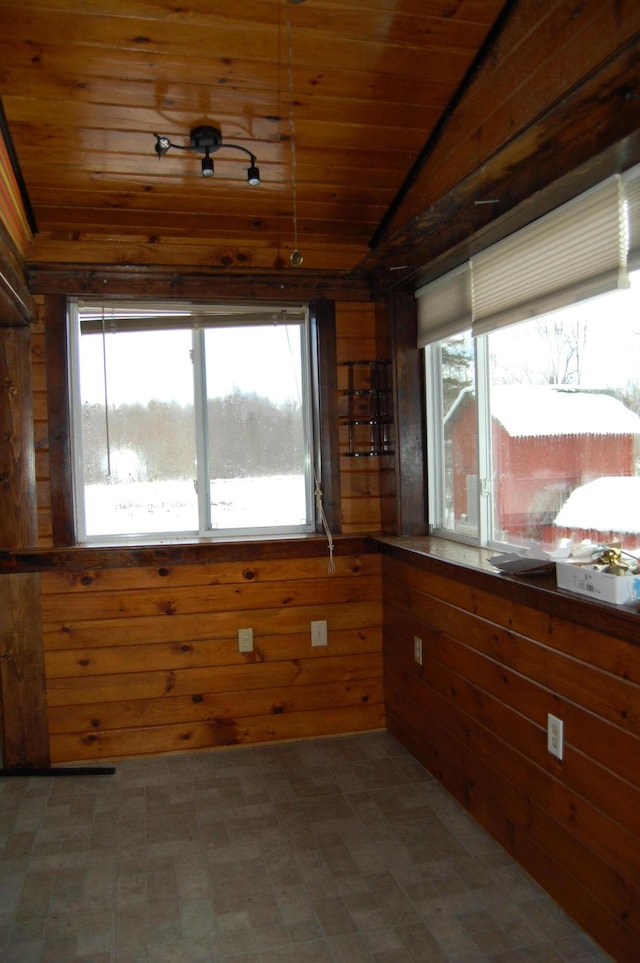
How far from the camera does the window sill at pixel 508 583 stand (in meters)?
1.76

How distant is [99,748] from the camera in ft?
10.7

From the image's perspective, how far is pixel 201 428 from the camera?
3477mm

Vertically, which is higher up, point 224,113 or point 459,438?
point 224,113

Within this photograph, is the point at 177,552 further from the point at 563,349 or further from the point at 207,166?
the point at 563,349

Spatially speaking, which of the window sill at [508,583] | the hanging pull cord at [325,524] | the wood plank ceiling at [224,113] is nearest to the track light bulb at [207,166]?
the wood plank ceiling at [224,113]

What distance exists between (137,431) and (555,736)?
2279 mm

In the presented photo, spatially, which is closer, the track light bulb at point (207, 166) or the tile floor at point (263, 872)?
the tile floor at point (263, 872)

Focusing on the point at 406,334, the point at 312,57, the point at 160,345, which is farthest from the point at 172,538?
the point at 312,57

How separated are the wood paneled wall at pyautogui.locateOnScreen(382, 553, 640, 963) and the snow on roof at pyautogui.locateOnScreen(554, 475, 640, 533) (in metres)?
0.32

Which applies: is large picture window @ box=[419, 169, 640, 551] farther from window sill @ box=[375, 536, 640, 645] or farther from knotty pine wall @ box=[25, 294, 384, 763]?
knotty pine wall @ box=[25, 294, 384, 763]

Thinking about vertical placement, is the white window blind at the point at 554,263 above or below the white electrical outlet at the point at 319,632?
above

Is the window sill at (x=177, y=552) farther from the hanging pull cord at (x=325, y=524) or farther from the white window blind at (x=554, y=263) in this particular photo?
the white window blind at (x=554, y=263)

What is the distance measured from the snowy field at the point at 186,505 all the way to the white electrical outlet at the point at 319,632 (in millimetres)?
506

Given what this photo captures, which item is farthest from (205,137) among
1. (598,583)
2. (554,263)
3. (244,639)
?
(244,639)
